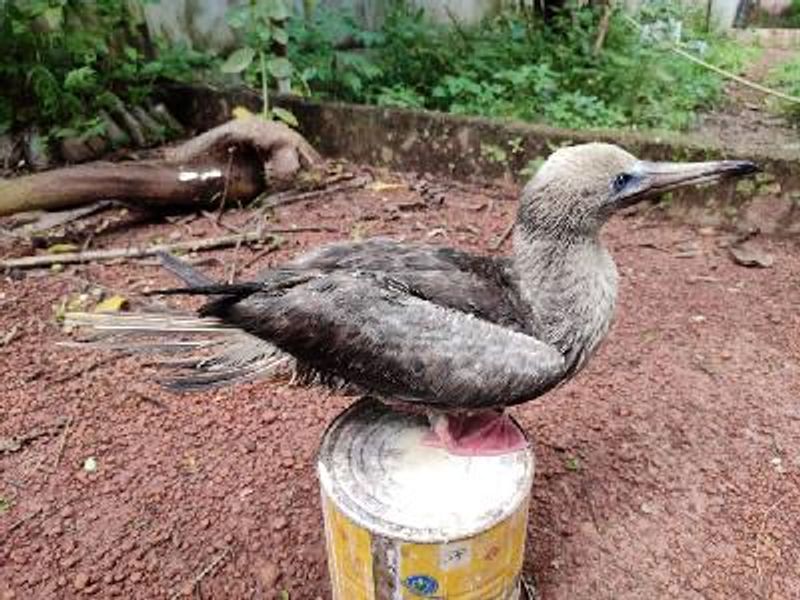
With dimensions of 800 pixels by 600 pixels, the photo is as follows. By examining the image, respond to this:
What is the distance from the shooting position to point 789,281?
4.01 m

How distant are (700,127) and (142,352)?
4.94 meters

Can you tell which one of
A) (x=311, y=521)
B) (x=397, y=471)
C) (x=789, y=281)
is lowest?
(x=311, y=521)

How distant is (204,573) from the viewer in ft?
8.43

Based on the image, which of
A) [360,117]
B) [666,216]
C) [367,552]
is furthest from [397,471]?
[360,117]

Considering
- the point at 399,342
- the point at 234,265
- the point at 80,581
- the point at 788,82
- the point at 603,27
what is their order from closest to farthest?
1. the point at 399,342
2. the point at 80,581
3. the point at 234,265
4. the point at 603,27
5. the point at 788,82

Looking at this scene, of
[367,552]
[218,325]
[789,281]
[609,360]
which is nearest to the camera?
[367,552]

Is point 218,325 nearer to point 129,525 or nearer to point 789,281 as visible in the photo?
point 129,525

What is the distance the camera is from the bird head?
7.25 ft

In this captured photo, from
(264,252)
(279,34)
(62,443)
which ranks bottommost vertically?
(62,443)

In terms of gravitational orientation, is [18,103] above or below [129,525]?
above

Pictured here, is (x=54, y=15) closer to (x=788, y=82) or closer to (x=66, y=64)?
(x=66, y=64)

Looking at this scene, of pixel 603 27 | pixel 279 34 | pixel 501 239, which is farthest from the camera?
pixel 603 27

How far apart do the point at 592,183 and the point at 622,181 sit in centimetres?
12

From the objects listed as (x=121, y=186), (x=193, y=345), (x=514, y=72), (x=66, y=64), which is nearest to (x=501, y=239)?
(x=514, y=72)
